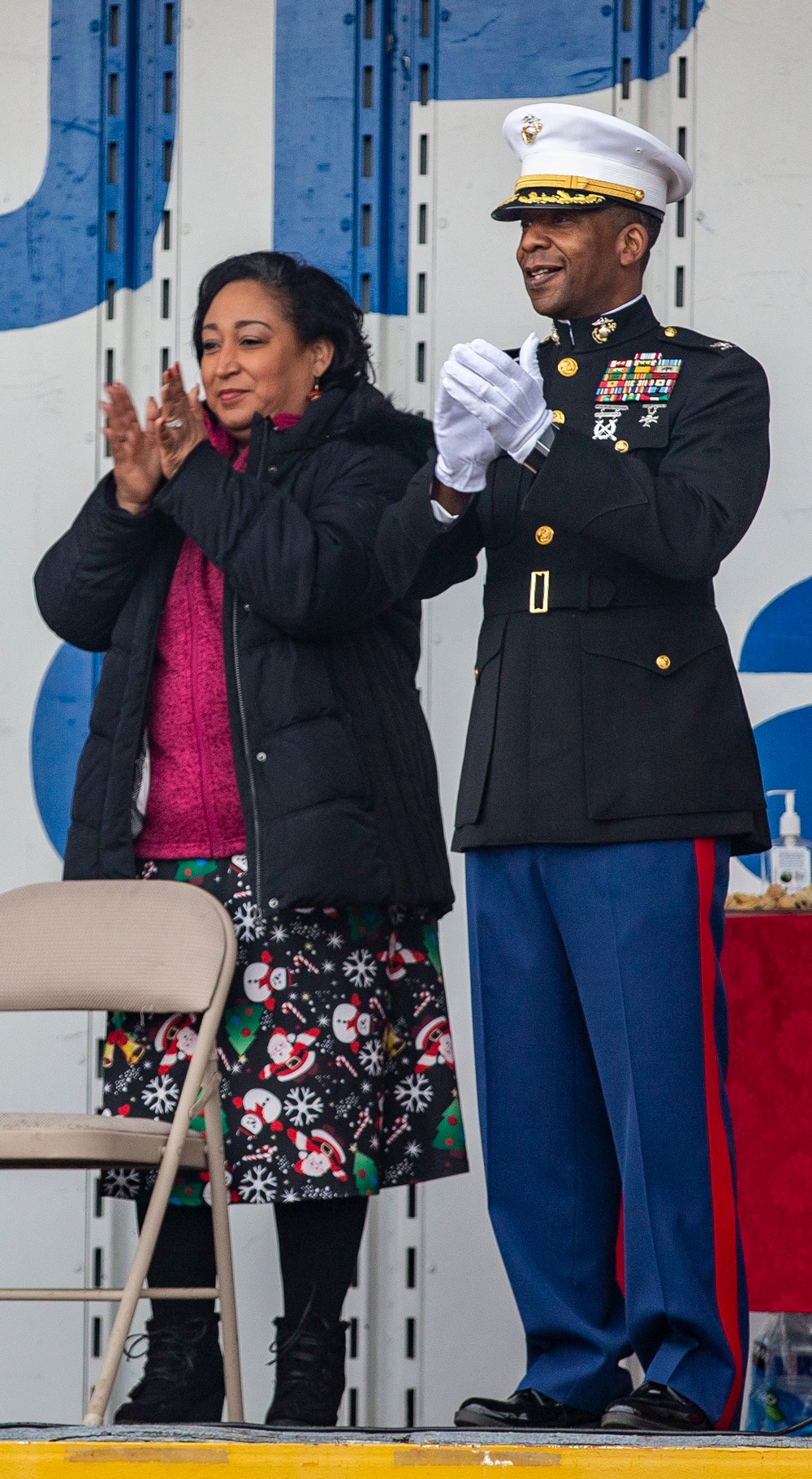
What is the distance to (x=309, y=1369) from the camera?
285 centimetres

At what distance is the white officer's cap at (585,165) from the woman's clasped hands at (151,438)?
2.01 ft

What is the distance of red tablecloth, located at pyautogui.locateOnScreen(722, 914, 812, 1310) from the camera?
3.08m

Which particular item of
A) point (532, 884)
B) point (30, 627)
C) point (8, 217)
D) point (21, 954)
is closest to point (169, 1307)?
point (21, 954)

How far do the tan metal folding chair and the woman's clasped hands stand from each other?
0.62 m

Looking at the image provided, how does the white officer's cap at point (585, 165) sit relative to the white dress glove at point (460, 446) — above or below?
above

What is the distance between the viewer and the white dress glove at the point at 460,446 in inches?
97.2

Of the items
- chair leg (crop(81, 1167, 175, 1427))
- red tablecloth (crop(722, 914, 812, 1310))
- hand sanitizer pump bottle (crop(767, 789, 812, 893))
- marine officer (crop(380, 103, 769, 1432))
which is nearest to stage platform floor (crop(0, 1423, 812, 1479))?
marine officer (crop(380, 103, 769, 1432))

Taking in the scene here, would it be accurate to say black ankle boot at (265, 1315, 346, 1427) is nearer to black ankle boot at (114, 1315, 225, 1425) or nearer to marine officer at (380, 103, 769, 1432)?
black ankle boot at (114, 1315, 225, 1425)

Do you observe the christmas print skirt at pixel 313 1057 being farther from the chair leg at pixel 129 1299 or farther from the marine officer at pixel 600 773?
the marine officer at pixel 600 773

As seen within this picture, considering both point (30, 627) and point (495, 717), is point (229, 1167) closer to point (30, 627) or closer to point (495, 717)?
point (495, 717)

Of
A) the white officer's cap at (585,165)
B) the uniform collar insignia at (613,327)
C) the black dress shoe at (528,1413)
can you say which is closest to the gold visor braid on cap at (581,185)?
the white officer's cap at (585,165)

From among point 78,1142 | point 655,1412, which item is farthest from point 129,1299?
point 655,1412

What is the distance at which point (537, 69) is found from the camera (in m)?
3.92

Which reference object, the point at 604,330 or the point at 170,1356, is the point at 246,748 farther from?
the point at 170,1356
